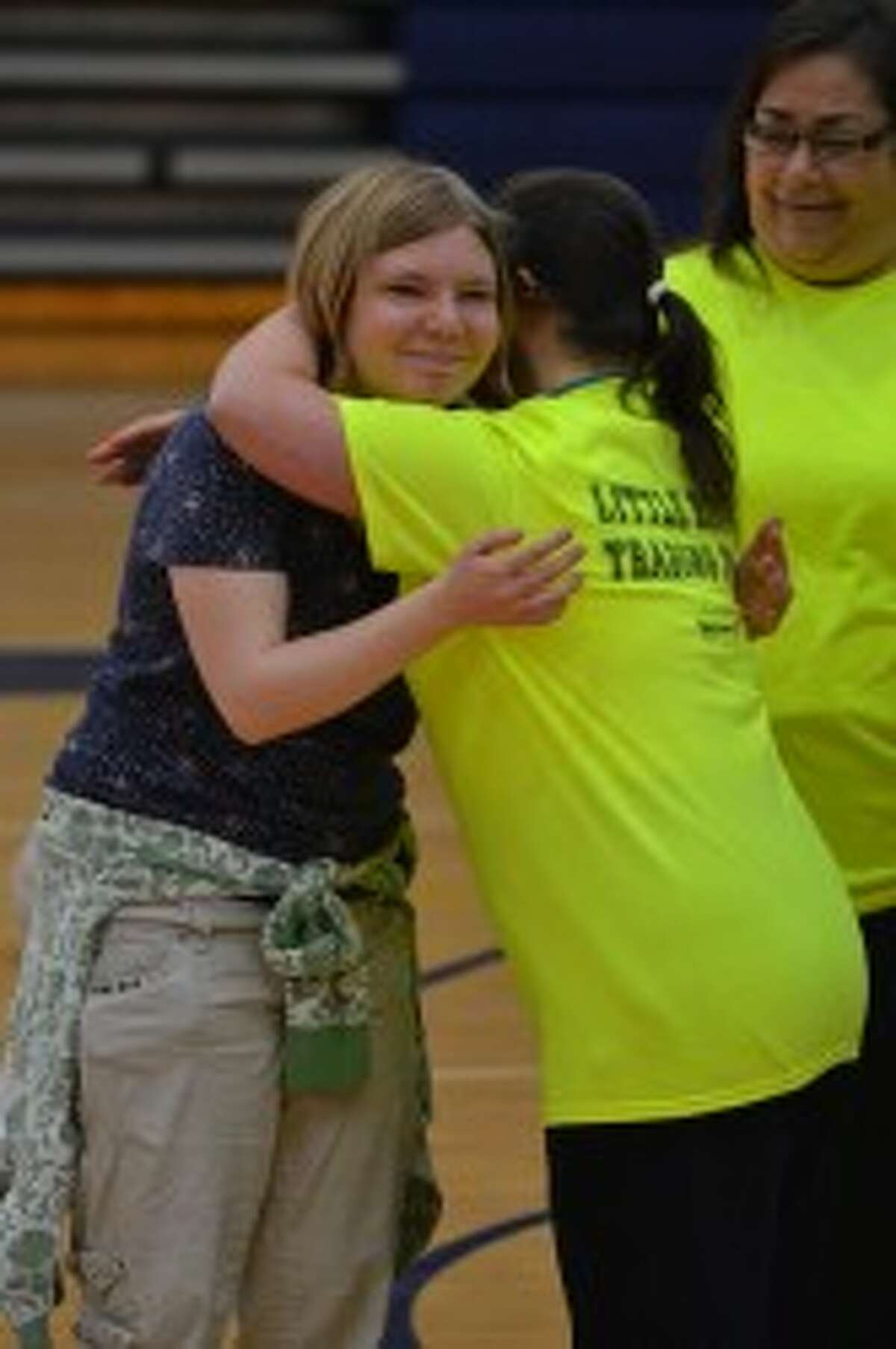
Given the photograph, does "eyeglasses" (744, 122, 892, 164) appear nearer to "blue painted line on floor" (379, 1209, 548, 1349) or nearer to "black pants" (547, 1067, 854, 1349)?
"black pants" (547, 1067, 854, 1349)

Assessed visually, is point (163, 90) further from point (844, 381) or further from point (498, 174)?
point (844, 381)

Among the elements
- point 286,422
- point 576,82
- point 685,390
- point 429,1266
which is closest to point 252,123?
point 576,82

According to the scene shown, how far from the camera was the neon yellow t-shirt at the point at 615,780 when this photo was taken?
272 cm

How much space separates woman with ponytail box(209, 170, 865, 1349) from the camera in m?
2.72

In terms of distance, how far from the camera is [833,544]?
316 cm

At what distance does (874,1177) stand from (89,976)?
2.68 feet

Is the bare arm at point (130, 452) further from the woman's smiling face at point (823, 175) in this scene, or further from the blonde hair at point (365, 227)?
the woman's smiling face at point (823, 175)

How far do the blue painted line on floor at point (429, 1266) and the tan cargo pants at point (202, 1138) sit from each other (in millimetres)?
1178

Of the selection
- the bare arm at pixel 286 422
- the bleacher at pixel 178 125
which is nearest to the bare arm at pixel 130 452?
the bare arm at pixel 286 422

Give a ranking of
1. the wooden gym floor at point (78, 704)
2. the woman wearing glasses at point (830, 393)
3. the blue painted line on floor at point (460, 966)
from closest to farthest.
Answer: the woman wearing glasses at point (830, 393) < the wooden gym floor at point (78, 704) < the blue painted line on floor at point (460, 966)

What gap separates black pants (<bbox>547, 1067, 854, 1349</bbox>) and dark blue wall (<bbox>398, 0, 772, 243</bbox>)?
960 cm

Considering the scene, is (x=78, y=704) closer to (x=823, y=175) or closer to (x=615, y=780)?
(x=823, y=175)

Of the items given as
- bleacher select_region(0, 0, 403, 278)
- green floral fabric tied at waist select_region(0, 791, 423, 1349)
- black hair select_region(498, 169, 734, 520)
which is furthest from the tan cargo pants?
bleacher select_region(0, 0, 403, 278)

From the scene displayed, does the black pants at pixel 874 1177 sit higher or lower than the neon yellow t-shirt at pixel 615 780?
lower
